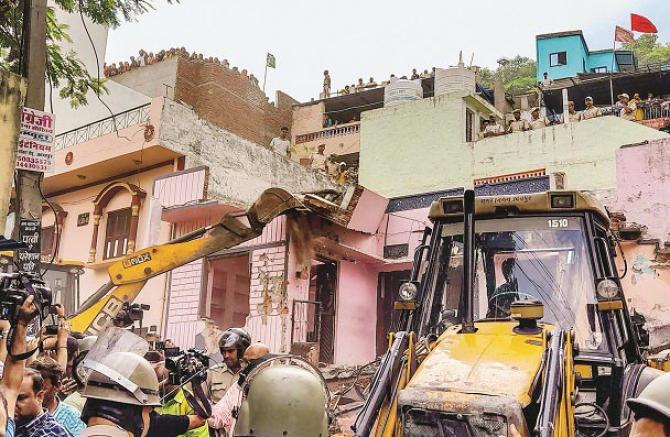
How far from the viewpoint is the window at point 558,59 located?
3866cm

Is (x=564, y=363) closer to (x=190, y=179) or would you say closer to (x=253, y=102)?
(x=190, y=179)

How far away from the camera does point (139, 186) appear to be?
59.3ft

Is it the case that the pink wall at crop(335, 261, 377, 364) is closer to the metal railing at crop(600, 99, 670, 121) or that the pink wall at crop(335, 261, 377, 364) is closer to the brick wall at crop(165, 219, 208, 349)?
the brick wall at crop(165, 219, 208, 349)

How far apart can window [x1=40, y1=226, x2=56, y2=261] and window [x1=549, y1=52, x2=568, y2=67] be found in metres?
29.5

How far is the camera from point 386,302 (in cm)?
1595

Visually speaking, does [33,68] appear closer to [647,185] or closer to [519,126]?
[647,185]

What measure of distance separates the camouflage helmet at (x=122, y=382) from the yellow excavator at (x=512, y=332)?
1648 millimetres

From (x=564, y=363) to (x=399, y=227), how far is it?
1132cm

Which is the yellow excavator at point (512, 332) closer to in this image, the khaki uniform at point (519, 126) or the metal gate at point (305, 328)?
the metal gate at point (305, 328)

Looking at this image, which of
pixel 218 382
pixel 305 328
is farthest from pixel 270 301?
pixel 218 382

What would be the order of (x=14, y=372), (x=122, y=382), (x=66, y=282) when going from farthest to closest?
(x=66, y=282) < (x=122, y=382) < (x=14, y=372)

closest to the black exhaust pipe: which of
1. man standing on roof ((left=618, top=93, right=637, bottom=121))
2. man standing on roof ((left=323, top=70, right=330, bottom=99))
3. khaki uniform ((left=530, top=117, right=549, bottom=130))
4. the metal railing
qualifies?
khaki uniform ((left=530, top=117, right=549, bottom=130))

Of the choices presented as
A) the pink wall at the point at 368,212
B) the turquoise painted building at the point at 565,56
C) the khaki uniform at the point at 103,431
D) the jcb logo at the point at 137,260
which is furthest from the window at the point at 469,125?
the khaki uniform at the point at 103,431

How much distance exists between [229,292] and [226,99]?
1033 centimetres
